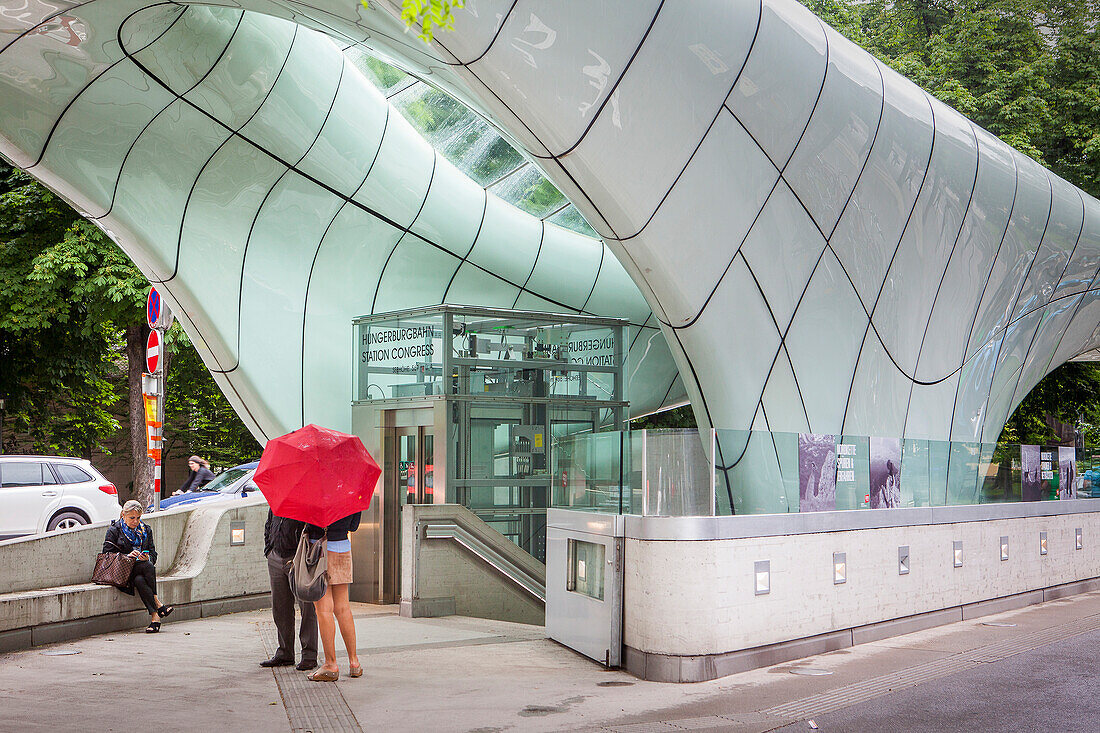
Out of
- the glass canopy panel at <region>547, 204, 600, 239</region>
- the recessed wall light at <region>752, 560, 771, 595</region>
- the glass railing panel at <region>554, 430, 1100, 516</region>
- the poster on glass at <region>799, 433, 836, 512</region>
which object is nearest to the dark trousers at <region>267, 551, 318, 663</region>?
the glass railing panel at <region>554, 430, 1100, 516</region>

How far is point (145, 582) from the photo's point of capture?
10820 millimetres

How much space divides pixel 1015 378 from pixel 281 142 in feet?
51.9

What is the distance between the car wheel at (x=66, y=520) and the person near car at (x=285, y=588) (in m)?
10.1

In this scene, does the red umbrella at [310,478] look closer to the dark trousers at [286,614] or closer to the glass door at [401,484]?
the dark trousers at [286,614]

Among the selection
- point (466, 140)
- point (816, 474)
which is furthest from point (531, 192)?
point (816, 474)

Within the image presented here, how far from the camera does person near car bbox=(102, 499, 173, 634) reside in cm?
1064

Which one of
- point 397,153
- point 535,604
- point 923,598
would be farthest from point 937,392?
point 397,153

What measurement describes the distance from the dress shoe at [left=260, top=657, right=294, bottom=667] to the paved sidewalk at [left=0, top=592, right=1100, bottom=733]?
14 cm

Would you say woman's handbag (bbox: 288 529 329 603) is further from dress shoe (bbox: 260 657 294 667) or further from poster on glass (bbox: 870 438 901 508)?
poster on glass (bbox: 870 438 901 508)

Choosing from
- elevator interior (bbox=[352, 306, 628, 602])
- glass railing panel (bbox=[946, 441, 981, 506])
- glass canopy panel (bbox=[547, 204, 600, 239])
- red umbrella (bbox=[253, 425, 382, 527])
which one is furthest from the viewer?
glass canopy panel (bbox=[547, 204, 600, 239])

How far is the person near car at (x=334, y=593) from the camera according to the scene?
320 inches

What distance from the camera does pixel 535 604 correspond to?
43.7 feet

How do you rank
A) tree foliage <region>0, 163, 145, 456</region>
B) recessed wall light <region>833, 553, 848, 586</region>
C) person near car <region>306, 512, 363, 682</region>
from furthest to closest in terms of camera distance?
tree foliage <region>0, 163, 145, 456</region> → recessed wall light <region>833, 553, 848, 586</region> → person near car <region>306, 512, 363, 682</region>

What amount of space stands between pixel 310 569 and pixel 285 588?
0.74 meters
